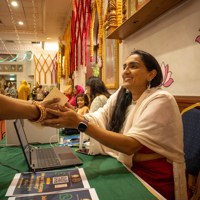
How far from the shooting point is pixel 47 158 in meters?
1.29

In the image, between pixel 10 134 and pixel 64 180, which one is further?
pixel 10 134

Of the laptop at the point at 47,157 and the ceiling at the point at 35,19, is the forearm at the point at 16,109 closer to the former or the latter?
the laptop at the point at 47,157

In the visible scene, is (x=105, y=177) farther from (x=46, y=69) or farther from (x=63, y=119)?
(x=46, y=69)

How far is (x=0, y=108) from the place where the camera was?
95 cm

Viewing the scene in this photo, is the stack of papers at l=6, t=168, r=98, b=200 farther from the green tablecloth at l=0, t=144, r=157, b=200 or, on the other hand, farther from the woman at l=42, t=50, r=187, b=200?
the woman at l=42, t=50, r=187, b=200

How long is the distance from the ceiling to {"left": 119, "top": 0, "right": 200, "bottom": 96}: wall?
3.90 metres

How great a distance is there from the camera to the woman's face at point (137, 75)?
1373mm

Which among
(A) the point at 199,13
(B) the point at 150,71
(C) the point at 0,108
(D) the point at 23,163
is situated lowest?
(D) the point at 23,163

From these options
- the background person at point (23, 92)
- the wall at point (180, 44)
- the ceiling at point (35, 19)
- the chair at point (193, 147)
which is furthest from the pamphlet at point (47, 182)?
the background person at point (23, 92)

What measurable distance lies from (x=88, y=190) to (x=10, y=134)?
98 cm

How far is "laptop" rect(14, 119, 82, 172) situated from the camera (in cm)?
113

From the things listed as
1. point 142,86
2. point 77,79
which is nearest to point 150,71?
point 142,86

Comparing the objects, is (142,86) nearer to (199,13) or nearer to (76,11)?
(199,13)

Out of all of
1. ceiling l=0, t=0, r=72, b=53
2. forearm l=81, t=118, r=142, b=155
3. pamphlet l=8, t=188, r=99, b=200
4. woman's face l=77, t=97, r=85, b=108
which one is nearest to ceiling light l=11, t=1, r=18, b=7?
ceiling l=0, t=0, r=72, b=53
